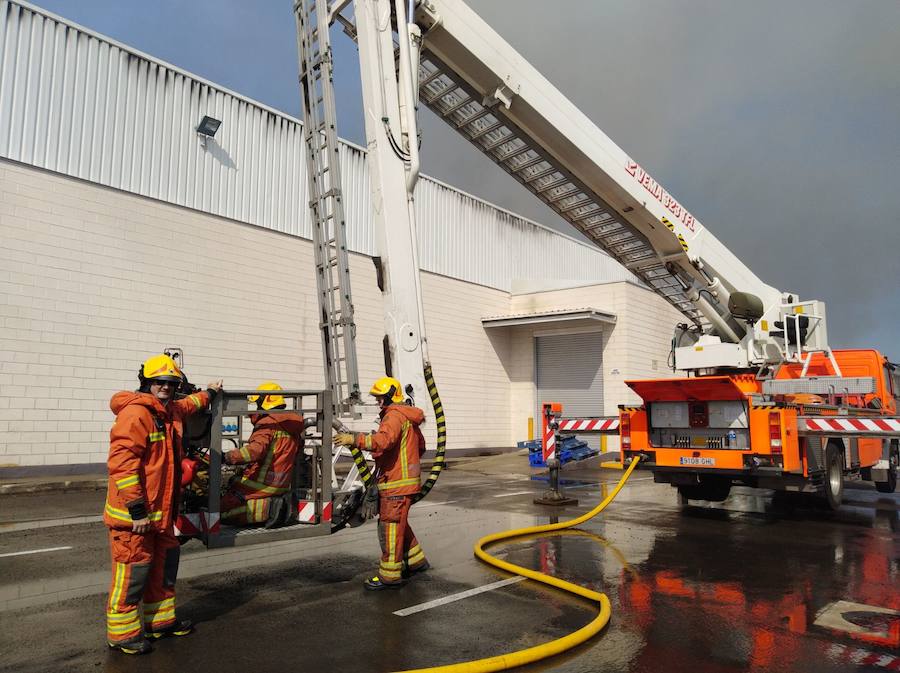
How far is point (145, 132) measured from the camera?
1503 centimetres

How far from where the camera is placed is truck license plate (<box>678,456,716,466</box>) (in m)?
8.87

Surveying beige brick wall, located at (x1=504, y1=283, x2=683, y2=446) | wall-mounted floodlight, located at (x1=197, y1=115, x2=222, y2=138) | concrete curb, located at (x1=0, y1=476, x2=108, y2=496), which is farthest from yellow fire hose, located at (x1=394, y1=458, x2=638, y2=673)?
beige brick wall, located at (x1=504, y1=283, x2=683, y2=446)

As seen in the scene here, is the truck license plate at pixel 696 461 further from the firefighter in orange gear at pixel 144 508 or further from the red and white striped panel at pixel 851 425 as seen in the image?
the firefighter in orange gear at pixel 144 508

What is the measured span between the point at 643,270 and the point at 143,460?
859 centimetres

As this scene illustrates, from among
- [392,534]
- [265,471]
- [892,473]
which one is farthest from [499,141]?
[892,473]

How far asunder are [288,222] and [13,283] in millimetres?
6697

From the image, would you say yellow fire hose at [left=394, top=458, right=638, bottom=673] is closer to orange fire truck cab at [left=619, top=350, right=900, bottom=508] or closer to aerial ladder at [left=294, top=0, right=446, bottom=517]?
aerial ladder at [left=294, top=0, right=446, bottom=517]

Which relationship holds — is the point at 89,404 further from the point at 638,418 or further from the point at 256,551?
the point at 638,418

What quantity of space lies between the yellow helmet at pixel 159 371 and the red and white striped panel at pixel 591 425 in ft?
23.4

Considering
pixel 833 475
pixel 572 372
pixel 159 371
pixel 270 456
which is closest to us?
pixel 159 371

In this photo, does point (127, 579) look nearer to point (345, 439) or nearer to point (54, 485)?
point (345, 439)

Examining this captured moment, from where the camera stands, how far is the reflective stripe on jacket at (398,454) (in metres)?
5.63

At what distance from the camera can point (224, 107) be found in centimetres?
1664

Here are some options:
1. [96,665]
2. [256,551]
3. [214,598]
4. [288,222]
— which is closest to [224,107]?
[288,222]
